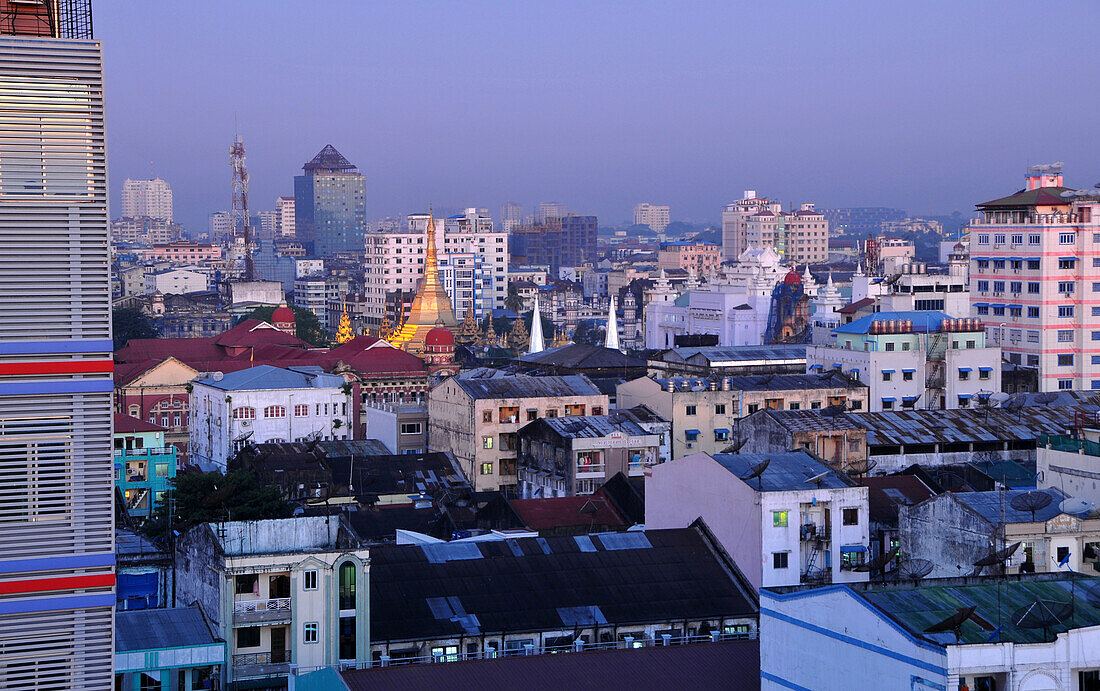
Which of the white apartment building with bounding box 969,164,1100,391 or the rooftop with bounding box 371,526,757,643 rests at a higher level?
the white apartment building with bounding box 969,164,1100,391

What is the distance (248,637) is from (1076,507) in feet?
52.9

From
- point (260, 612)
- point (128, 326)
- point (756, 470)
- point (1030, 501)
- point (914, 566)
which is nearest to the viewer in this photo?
point (260, 612)

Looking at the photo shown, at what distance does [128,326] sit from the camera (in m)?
114

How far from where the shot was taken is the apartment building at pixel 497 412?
52938mm

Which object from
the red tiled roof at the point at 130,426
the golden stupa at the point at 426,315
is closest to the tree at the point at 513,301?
the golden stupa at the point at 426,315

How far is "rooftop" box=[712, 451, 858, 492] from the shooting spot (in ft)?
112

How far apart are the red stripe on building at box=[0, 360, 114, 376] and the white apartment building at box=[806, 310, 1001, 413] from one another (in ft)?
124

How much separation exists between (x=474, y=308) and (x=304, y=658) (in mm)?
117842

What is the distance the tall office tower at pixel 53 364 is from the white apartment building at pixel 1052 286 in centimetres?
4962

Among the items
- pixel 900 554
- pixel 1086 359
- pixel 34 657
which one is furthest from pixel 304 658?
→ pixel 1086 359

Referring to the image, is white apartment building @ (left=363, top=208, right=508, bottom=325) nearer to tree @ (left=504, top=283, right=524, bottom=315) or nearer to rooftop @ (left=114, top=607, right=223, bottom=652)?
tree @ (left=504, top=283, right=524, bottom=315)

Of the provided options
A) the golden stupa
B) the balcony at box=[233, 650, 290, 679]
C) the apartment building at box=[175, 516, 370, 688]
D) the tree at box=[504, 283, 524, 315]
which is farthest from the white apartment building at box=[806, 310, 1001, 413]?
the tree at box=[504, 283, 524, 315]

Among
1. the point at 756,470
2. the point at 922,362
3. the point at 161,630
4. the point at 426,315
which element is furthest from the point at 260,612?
the point at 426,315

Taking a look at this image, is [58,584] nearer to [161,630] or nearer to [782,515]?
[161,630]
